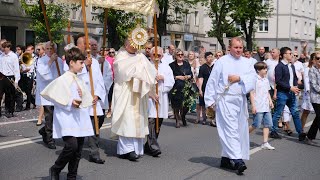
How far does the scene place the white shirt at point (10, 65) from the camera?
51.3 feet

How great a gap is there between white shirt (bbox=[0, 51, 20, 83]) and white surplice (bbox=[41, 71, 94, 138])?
8.92 meters

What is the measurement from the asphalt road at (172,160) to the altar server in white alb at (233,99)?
0.39 m

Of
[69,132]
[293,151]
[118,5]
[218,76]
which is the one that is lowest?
[293,151]

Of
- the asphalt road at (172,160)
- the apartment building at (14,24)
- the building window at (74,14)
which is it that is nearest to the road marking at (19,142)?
the asphalt road at (172,160)

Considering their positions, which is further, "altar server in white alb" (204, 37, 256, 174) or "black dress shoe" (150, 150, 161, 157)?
"black dress shoe" (150, 150, 161, 157)

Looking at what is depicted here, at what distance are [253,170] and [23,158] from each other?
11.9ft

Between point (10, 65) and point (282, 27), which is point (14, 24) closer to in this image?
point (10, 65)

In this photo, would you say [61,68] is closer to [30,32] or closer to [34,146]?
[34,146]

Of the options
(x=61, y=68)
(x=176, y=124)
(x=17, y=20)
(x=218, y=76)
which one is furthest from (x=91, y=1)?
(x=17, y=20)

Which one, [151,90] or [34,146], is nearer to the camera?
[151,90]

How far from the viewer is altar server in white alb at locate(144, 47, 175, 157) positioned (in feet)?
32.0

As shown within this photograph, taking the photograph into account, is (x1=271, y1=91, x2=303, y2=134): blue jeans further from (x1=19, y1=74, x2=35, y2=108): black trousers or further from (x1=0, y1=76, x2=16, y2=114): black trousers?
(x1=19, y1=74, x2=35, y2=108): black trousers

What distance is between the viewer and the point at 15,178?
777 cm

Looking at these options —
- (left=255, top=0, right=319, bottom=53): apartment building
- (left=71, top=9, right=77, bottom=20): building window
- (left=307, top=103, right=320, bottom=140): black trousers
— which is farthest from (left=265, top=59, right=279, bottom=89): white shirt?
(left=255, top=0, right=319, bottom=53): apartment building
